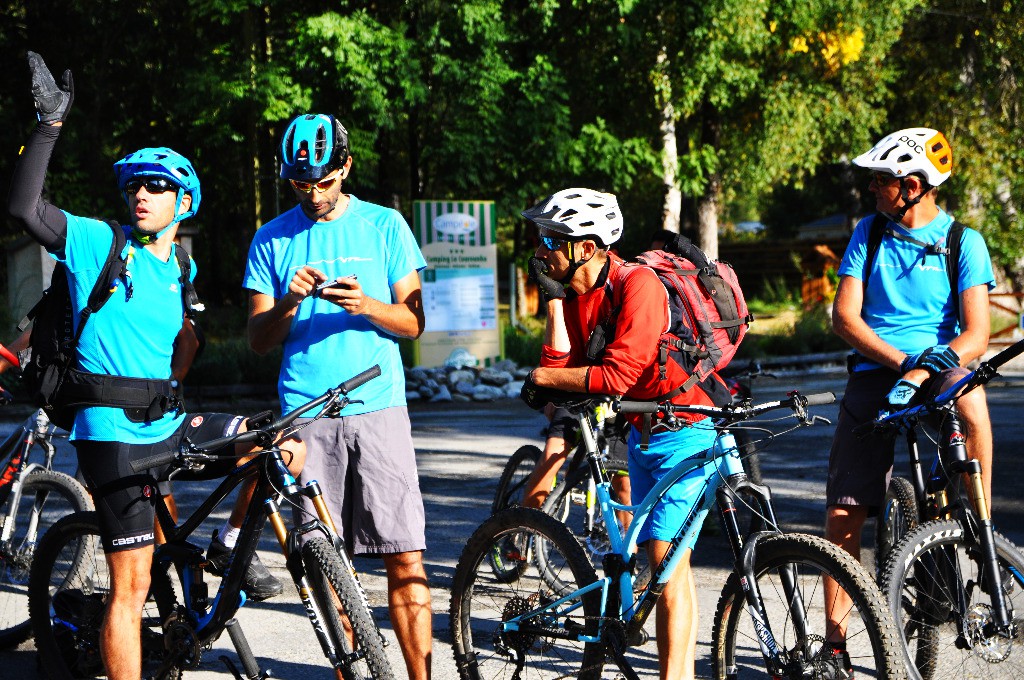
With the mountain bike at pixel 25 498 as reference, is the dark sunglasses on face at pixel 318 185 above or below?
above

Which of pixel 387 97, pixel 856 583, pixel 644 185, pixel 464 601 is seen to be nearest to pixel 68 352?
pixel 464 601

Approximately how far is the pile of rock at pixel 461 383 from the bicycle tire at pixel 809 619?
1243cm

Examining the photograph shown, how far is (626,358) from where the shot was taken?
3.79m

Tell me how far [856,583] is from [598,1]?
63.9 feet

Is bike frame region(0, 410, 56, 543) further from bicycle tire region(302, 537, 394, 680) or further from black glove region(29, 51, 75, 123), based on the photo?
bicycle tire region(302, 537, 394, 680)

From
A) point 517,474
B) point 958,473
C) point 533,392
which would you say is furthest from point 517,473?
point 958,473

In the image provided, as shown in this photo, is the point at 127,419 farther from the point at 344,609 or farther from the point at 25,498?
the point at 25,498

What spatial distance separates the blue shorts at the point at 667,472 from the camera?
12.4 feet

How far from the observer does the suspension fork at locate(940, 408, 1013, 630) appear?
3.78m

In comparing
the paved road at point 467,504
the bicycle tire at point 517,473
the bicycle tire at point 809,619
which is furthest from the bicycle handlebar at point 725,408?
the bicycle tire at point 517,473

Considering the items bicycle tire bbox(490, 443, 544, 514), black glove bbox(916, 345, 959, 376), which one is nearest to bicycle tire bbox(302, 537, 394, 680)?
black glove bbox(916, 345, 959, 376)

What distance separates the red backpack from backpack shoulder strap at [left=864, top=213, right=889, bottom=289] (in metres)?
0.62

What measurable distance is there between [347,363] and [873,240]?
1.97 meters

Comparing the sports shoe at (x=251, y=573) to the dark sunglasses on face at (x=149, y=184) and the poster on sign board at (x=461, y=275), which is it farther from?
the poster on sign board at (x=461, y=275)
